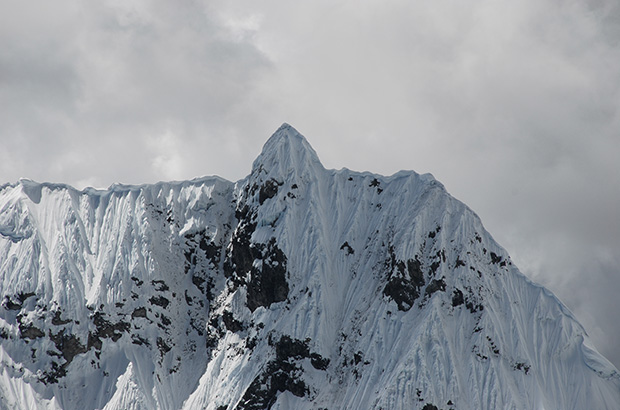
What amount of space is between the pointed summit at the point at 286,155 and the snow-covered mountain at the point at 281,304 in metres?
0.41

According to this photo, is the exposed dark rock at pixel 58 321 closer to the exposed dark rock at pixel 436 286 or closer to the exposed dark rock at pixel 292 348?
the exposed dark rock at pixel 292 348

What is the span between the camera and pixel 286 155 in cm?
18088

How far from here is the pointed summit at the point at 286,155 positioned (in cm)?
17900

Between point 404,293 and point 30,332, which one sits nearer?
point 404,293

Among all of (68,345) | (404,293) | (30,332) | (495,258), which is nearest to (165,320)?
(68,345)

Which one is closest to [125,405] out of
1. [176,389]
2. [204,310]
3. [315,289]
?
[176,389]

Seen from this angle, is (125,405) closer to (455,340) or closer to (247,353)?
(247,353)

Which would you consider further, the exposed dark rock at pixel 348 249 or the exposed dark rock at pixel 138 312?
the exposed dark rock at pixel 348 249

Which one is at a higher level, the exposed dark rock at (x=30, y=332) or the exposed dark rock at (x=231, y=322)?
the exposed dark rock at (x=231, y=322)

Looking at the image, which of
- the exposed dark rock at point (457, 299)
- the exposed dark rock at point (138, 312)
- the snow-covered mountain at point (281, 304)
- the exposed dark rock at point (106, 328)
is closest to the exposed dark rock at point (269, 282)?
the snow-covered mountain at point (281, 304)

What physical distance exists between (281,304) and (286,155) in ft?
108

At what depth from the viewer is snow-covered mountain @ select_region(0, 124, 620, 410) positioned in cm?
15425

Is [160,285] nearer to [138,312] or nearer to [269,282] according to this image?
[138,312]

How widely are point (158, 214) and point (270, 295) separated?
1483 inches
